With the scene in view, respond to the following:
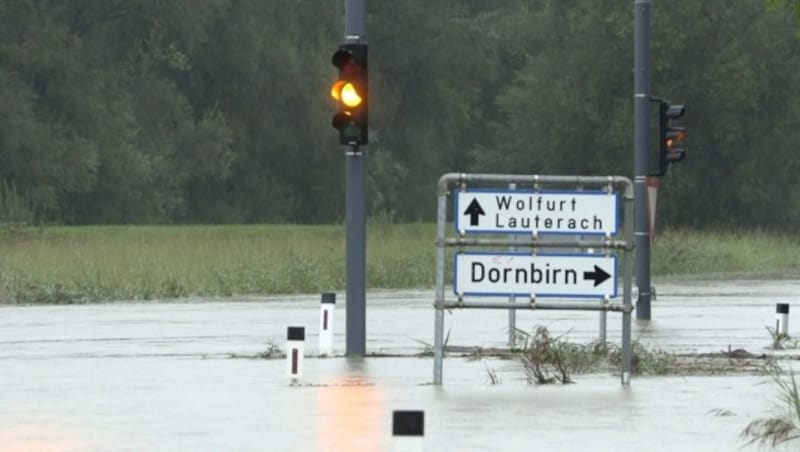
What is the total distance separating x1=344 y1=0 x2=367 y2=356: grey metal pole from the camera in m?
22.0

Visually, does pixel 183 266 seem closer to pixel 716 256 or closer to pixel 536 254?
pixel 716 256

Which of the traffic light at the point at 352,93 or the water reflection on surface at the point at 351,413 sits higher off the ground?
the traffic light at the point at 352,93

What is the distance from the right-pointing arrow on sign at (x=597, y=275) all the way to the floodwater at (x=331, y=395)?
0.79 m

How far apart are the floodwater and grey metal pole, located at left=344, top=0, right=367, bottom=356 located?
0.31 m

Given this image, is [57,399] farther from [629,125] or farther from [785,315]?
[629,125]

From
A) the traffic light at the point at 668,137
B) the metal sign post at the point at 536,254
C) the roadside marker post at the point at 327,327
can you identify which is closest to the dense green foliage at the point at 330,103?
the traffic light at the point at 668,137

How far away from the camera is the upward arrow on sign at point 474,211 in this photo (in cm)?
1841

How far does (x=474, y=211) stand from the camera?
18438 millimetres

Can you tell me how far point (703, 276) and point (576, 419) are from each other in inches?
1379

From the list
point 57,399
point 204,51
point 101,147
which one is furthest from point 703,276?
point 204,51

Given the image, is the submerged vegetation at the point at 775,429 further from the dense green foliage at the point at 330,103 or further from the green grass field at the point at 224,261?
the dense green foliage at the point at 330,103

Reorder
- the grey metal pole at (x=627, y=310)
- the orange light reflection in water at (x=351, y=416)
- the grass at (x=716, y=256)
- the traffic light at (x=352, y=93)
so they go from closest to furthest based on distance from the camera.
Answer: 1. the orange light reflection in water at (x=351, y=416)
2. the grey metal pole at (x=627, y=310)
3. the traffic light at (x=352, y=93)
4. the grass at (x=716, y=256)

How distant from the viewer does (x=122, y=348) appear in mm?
24109

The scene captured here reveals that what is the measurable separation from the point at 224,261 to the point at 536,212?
26562 mm
